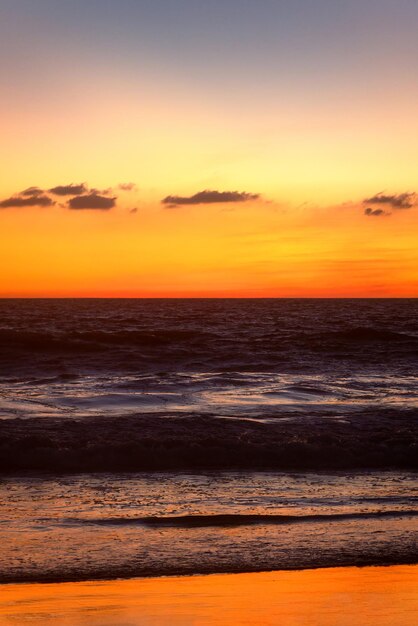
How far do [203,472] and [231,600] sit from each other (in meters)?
5.23

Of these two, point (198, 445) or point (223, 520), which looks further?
point (198, 445)

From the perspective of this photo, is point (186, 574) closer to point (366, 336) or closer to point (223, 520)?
point (223, 520)

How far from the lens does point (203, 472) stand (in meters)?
11.1

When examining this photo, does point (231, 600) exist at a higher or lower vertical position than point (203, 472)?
higher

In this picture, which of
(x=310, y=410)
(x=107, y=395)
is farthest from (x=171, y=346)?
(x=310, y=410)

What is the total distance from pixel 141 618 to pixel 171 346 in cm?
3053

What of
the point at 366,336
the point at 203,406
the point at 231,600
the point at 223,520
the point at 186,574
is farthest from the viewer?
the point at 366,336

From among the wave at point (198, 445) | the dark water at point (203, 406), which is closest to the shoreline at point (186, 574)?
the wave at point (198, 445)

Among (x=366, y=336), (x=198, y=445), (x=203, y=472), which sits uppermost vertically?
(x=366, y=336)

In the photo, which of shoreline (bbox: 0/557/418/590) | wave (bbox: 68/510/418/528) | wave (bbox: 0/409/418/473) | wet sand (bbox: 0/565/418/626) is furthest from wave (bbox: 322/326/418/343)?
wet sand (bbox: 0/565/418/626)

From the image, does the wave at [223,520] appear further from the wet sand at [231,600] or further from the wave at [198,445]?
the wave at [198,445]

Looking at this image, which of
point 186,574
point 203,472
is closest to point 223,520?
point 186,574

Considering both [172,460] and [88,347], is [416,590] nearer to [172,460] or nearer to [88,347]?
[172,460]

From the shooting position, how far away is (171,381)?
899 inches
